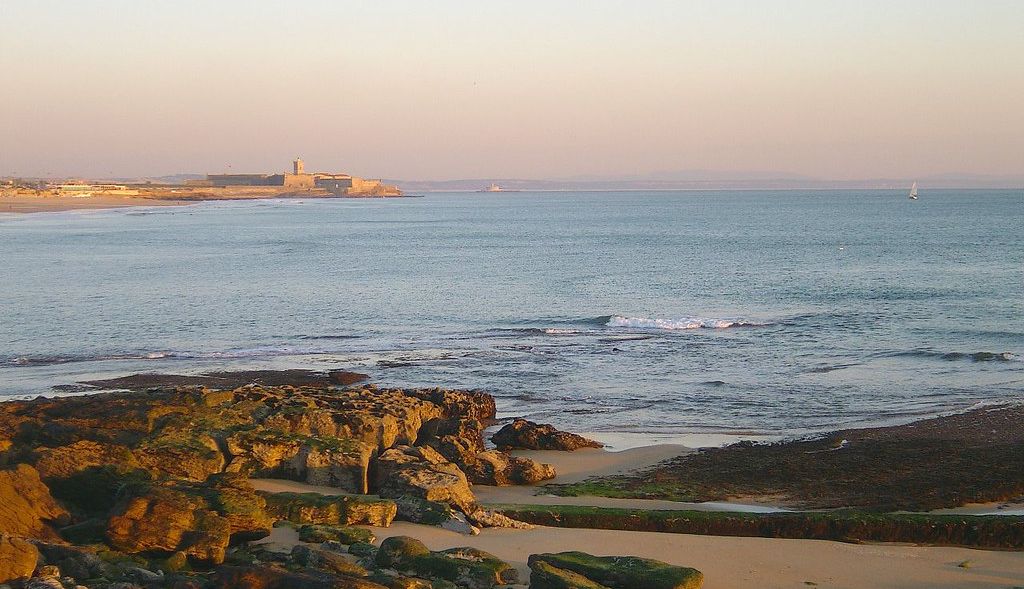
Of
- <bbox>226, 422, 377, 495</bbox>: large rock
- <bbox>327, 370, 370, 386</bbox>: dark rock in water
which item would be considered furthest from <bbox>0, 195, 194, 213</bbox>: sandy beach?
<bbox>226, 422, 377, 495</bbox>: large rock

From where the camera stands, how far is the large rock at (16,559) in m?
9.03

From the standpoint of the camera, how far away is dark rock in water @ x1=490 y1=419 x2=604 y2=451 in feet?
62.8

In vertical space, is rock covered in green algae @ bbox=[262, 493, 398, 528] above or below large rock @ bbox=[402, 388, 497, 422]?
above

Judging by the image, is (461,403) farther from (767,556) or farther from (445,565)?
(445,565)

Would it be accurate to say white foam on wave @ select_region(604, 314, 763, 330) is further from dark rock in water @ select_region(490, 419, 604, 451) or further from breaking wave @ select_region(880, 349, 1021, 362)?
dark rock in water @ select_region(490, 419, 604, 451)

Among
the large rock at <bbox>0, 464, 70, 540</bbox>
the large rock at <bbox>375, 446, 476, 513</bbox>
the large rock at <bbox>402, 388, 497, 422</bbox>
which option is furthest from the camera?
the large rock at <bbox>402, 388, 497, 422</bbox>

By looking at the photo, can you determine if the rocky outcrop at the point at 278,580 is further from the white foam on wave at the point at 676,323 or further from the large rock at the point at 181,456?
the white foam on wave at the point at 676,323

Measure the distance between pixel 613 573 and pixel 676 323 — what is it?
89.2ft

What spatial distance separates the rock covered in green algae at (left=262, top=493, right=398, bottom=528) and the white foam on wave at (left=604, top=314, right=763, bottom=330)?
24.6 m

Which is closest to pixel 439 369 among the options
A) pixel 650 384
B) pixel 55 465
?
pixel 650 384

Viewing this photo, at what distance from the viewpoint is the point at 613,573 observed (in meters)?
10.2

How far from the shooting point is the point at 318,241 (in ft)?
289

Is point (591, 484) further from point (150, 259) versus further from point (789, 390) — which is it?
point (150, 259)

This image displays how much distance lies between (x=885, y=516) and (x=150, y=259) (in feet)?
189
